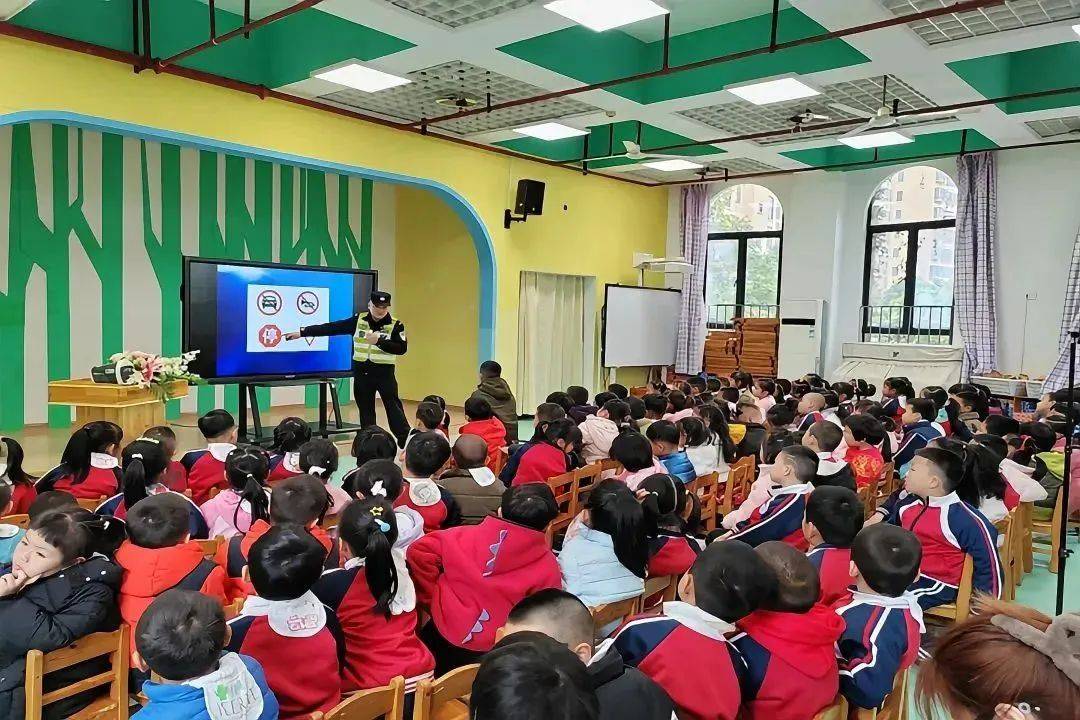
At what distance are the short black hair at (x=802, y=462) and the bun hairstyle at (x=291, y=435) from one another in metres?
2.34

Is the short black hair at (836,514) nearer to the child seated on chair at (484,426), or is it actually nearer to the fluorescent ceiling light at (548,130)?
the child seated on chair at (484,426)

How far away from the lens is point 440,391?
1043 cm

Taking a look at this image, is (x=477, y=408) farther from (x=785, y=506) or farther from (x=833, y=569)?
(x=833, y=569)

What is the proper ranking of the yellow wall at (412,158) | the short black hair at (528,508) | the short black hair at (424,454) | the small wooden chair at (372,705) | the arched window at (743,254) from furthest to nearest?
the arched window at (743,254)
the yellow wall at (412,158)
the short black hair at (424,454)
the short black hair at (528,508)
the small wooden chair at (372,705)

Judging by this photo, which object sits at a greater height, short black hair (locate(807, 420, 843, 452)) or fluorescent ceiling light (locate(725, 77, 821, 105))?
fluorescent ceiling light (locate(725, 77, 821, 105))

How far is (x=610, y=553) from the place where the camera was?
242 centimetres

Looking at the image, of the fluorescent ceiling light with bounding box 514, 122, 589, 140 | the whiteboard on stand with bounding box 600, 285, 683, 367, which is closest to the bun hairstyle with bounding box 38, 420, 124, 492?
the fluorescent ceiling light with bounding box 514, 122, 589, 140

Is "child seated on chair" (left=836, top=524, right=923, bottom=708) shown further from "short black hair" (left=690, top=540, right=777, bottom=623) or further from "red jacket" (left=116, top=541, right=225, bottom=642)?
"red jacket" (left=116, top=541, right=225, bottom=642)

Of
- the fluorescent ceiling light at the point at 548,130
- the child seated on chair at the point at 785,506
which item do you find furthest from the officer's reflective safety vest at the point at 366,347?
the child seated on chair at the point at 785,506

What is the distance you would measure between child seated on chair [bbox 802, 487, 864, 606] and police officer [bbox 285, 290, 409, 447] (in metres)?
4.21

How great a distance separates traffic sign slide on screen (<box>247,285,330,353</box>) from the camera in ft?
23.0

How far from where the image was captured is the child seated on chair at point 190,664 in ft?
4.60

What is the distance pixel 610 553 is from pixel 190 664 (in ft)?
4.33

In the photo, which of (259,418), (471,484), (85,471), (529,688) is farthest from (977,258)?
(529,688)
